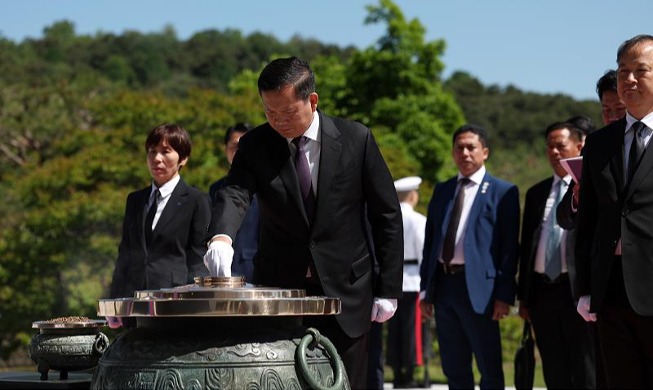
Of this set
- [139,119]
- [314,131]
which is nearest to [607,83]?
[314,131]

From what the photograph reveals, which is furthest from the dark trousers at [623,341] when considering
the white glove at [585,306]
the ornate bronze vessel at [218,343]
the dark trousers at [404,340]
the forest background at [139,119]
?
the forest background at [139,119]

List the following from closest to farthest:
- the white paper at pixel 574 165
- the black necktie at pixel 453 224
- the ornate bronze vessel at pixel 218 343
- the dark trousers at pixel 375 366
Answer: the ornate bronze vessel at pixel 218 343, the white paper at pixel 574 165, the black necktie at pixel 453 224, the dark trousers at pixel 375 366

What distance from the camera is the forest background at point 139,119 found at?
1750 cm

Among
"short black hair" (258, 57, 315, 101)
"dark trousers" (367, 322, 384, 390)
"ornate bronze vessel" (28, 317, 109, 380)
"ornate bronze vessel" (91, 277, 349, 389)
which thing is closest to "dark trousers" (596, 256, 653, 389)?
"short black hair" (258, 57, 315, 101)

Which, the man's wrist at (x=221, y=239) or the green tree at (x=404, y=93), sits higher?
the green tree at (x=404, y=93)

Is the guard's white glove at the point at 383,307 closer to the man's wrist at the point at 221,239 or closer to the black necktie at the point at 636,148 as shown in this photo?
the man's wrist at the point at 221,239

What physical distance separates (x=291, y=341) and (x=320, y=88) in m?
31.7

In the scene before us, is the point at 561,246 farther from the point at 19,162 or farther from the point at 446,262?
the point at 19,162

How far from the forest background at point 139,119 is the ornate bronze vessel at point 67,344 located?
11219mm

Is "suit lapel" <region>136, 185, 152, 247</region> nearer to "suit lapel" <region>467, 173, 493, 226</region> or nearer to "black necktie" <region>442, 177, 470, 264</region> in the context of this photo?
"black necktie" <region>442, 177, 470, 264</region>

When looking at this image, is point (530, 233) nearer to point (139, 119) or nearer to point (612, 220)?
point (612, 220)

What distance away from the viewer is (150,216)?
284 inches

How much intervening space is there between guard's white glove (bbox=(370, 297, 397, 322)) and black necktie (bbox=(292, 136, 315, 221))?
1.69 ft

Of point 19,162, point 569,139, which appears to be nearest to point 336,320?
point 569,139
